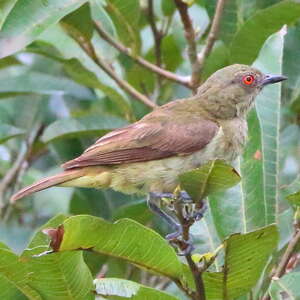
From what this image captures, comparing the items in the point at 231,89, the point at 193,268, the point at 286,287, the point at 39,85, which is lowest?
the point at 286,287

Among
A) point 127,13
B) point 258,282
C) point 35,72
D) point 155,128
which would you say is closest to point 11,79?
point 35,72

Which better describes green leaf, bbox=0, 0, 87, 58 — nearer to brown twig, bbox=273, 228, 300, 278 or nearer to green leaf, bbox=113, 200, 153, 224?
green leaf, bbox=113, 200, 153, 224

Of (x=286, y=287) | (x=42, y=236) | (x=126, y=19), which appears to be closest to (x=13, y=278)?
(x=42, y=236)

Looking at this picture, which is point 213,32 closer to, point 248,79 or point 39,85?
point 248,79

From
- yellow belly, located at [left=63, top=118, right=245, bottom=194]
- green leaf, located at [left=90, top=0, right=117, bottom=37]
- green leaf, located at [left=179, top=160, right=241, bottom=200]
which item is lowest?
yellow belly, located at [left=63, top=118, right=245, bottom=194]

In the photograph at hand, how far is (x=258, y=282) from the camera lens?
3.80m

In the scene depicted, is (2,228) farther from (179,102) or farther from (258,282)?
(258,282)

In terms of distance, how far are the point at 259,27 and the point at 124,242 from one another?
2.01 metres

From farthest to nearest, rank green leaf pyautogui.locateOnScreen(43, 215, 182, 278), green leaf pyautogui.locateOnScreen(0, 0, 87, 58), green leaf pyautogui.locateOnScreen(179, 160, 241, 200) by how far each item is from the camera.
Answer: green leaf pyautogui.locateOnScreen(0, 0, 87, 58), green leaf pyautogui.locateOnScreen(179, 160, 241, 200), green leaf pyautogui.locateOnScreen(43, 215, 182, 278)

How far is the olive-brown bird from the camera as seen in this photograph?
436cm

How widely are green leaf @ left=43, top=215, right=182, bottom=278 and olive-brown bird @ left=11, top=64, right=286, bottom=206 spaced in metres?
1.00

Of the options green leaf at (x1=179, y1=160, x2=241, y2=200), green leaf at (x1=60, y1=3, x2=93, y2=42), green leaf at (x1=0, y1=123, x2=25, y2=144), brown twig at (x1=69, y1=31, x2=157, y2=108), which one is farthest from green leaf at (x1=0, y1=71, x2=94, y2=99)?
green leaf at (x1=179, y1=160, x2=241, y2=200)

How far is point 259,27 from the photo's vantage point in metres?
4.81

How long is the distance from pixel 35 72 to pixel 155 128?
1416mm
